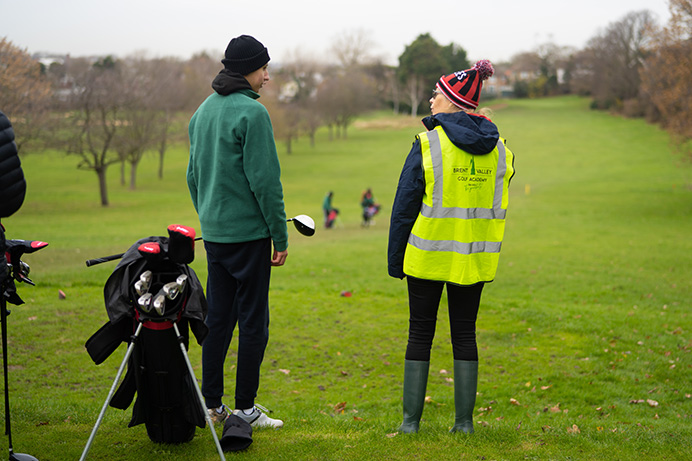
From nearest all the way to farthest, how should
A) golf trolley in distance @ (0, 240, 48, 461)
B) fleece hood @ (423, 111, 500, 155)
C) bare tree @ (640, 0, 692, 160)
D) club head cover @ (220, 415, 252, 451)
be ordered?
1. golf trolley in distance @ (0, 240, 48, 461)
2. club head cover @ (220, 415, 252, 451)
3. fleece hood @ (423, 111, 500, 155)
4. bare tree @ (640, 0, 692, 160)

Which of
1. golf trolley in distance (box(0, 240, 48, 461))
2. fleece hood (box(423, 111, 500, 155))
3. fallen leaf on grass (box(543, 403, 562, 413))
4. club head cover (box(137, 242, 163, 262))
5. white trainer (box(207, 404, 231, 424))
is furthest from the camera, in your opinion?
fallen leaf on grass (box(543, 403, 562, 413))

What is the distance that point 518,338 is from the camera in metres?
7.53

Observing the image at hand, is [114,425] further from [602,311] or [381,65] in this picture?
[381,65]

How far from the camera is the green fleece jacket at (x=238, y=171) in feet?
12.3

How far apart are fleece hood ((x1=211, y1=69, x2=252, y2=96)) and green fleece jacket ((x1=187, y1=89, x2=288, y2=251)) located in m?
0.03

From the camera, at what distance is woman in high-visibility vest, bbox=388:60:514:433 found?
376cm

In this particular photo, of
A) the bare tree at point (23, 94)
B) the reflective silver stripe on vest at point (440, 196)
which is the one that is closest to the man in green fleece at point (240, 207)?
the reflective silver stripe on vest at point (440, 196)

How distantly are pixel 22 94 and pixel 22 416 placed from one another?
86.3 feet

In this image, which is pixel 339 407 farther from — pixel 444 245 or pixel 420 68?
pixel 420 68

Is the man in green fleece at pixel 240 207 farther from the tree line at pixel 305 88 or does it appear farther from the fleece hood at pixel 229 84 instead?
the tree line at pixel 305 88

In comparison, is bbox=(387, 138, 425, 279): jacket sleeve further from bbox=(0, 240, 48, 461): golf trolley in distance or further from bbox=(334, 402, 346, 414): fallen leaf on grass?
bbox=(0, 240, 48, 461): golf trolley in distance

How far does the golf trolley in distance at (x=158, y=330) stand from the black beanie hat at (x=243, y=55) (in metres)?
1.24

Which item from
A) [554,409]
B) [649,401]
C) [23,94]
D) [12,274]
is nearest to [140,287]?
[12,274]

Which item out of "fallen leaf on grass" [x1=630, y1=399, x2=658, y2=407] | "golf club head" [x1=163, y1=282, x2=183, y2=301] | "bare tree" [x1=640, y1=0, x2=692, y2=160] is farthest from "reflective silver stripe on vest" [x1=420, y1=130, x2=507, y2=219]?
"bare tree" [x1=640, y1=0, x2=692, y2=160]
